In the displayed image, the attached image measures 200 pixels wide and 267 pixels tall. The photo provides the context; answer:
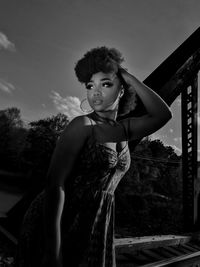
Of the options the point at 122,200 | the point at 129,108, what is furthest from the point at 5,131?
the point at 129,108

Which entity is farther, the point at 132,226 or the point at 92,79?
the point at 132,226

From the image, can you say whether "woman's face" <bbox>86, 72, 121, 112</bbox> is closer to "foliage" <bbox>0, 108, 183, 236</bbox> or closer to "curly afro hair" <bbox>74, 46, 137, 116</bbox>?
"curly afro hair" <bbox>74, 46, 137, 116</bbox>

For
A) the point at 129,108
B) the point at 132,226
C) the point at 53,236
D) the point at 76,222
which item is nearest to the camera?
the point at 53,236

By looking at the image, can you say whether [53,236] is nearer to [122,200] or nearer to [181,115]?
[181,115]

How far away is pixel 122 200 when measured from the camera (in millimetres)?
10484

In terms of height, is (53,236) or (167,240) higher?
(53,236)

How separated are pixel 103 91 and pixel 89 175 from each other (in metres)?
0.44

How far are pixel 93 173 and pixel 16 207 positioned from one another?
1.85 metres

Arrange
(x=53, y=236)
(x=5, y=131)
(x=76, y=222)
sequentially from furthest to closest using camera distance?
1. (x=5, y=131)
2. (x=76, y=222)
3. (x=53, y=236)

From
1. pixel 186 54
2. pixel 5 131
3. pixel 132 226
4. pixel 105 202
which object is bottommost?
pixel 132 226

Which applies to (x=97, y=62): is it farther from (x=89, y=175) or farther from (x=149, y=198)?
(x=149, y=198)

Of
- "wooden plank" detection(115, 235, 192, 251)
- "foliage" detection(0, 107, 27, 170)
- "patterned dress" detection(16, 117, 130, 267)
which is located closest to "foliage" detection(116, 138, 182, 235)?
"wooden plank" detection(115, 235, 192, 251)

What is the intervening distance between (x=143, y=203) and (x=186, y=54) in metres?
8.91

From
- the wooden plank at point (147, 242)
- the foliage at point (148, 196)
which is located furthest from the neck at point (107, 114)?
the foliage at point (148, 196)
